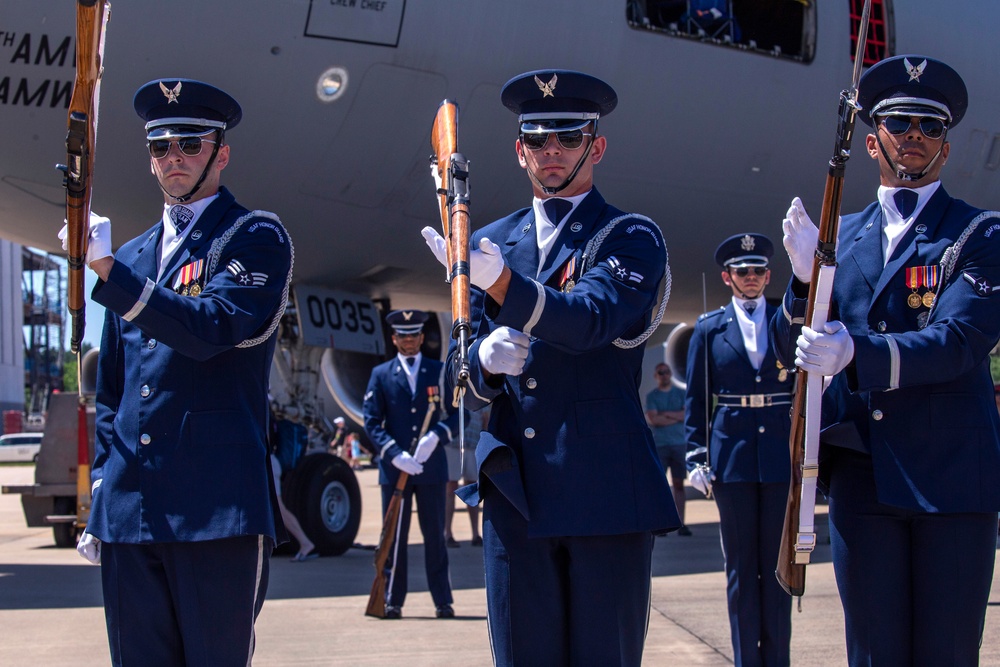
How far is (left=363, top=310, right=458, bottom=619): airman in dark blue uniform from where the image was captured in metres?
6.38

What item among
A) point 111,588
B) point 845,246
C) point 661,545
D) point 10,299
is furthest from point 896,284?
point 10,299

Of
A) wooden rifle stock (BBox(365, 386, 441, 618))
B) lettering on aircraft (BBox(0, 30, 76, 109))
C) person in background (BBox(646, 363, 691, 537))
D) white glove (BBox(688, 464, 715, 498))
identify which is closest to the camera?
white glove (BBox(688, 464, 715, 498))

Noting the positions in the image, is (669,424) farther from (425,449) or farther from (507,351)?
(507,351)

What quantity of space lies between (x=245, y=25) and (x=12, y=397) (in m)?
52.7

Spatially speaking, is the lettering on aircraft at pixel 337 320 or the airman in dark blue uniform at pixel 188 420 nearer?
the airman in dark blue uniform at pixel 188 420

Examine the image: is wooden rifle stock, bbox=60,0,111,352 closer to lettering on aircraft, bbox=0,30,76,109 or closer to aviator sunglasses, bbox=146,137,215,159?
aviator sunglasses, bbox=146,137,215,159

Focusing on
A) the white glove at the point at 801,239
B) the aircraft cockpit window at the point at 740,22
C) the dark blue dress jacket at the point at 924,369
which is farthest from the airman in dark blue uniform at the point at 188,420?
the aircraft cockpit window at the point at 740,22

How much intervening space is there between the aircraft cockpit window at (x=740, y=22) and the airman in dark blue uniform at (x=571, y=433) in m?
5.33

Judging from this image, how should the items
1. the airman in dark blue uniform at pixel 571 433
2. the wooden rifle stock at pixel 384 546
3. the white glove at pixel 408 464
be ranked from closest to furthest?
1. the airman in dark blue uniform at pixel 571 433
2. the wooden rifle stock at pixel 384 546
3. the white glove at pixel 408 464

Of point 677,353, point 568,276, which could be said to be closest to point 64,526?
point 677,353

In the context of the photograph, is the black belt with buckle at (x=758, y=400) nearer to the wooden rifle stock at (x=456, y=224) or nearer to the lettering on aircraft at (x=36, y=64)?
the wooden rifle stock at (x=456, y=224)

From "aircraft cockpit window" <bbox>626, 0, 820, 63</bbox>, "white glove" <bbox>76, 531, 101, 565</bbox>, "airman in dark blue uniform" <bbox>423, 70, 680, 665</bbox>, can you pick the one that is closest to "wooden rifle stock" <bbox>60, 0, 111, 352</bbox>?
"white glove" <bbox>76, 531, 101, 565</bbox>

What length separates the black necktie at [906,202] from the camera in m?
3.03

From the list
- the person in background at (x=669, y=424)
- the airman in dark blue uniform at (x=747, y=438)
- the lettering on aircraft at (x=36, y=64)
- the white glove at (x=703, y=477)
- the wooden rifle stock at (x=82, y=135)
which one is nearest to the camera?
the wooden rifle stock at (x=82, y=135)
